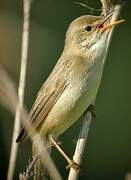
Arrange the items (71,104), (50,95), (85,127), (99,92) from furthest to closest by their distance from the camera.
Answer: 1. (99,92)
2. (50,95)
3. (71,104)
4. (85,127)

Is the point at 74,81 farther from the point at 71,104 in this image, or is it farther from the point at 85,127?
the point at 85,127

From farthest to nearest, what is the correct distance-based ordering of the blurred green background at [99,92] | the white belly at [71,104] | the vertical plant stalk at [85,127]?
1. the blurred green background at [99,92]
2. the white belly at [71,104]
3. the vertical plant stalk at [85,127]

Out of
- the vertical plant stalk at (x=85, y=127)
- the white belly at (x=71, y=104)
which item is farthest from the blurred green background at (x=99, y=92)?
the vertical plant stalk at (x=85, y=127)

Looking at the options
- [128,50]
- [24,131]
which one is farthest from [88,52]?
[128,50]

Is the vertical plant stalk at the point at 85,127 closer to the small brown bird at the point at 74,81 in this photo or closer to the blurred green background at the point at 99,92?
the small brown bird at the point at 74,81

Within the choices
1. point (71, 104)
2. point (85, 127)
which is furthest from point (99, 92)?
point (85, 127)

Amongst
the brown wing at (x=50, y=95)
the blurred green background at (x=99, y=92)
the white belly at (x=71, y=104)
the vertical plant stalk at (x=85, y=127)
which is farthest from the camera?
the blurred green background at (x=99, y=92)
